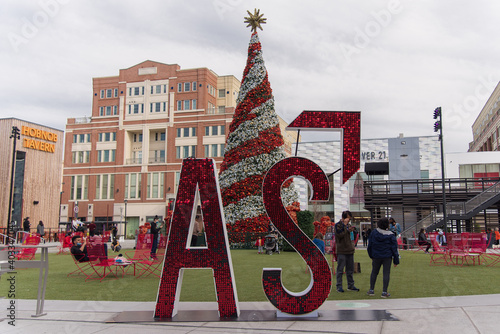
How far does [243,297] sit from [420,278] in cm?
521

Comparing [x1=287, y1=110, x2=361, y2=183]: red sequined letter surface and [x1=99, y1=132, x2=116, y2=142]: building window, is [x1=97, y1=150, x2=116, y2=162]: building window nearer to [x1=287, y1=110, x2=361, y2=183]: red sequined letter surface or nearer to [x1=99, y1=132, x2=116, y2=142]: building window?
[x1=99, y1=132, x2=116, y2=142]: building window

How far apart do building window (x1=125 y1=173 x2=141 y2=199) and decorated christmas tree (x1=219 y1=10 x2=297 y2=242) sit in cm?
3956

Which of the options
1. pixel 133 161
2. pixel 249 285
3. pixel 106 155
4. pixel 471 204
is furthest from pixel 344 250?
pixel 106 155

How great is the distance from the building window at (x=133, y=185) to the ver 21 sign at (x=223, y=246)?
57330mm

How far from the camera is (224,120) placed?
198ft

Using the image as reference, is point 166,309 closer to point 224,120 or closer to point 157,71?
point 224,120

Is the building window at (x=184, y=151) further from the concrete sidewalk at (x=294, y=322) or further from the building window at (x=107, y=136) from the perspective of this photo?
the concrete sidewalk at (x=294, y=322)

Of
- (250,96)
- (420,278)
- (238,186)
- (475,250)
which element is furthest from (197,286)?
(250,96)

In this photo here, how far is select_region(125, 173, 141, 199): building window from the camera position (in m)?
62.3

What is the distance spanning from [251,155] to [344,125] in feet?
56.8

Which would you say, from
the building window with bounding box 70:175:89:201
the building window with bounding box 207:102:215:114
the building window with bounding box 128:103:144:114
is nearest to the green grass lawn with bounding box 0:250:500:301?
the building window with bounding box 207:102:215:114

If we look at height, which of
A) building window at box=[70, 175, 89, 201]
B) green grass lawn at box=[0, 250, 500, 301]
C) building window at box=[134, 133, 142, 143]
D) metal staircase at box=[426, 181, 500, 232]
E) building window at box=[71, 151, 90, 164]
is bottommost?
green grass lawn at box=[0, 250, 500, 301]

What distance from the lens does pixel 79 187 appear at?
6475cm

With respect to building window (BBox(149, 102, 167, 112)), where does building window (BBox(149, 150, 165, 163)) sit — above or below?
below
